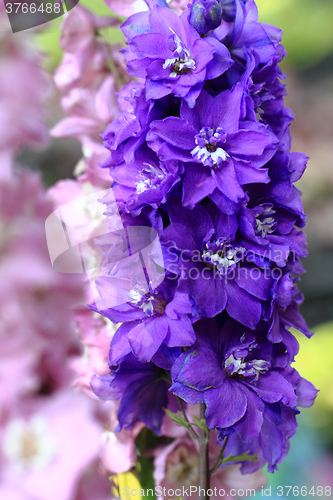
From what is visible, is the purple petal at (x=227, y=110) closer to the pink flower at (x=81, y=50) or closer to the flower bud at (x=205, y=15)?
the flower bud at (x=205, y=15)

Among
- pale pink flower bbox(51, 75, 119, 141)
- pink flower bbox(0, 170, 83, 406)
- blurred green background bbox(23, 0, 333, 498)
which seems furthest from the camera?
blurred green background bbox(23, 0, 333, 498)

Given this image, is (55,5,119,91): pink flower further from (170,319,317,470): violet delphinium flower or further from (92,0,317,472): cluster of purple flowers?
(170,319,317,470): violet delphinium flower

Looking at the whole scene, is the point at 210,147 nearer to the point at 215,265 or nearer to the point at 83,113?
the point at 215,265

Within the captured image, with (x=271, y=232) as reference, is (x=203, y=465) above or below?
below

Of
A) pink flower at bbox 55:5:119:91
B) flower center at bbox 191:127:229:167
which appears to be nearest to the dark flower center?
flower center at bbox 191:127:229:167

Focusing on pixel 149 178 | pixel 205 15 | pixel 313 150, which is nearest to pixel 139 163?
pixel 149 178

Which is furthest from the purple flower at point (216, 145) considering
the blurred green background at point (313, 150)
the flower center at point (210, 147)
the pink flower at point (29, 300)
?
the blurred green background at point (313, 150)
